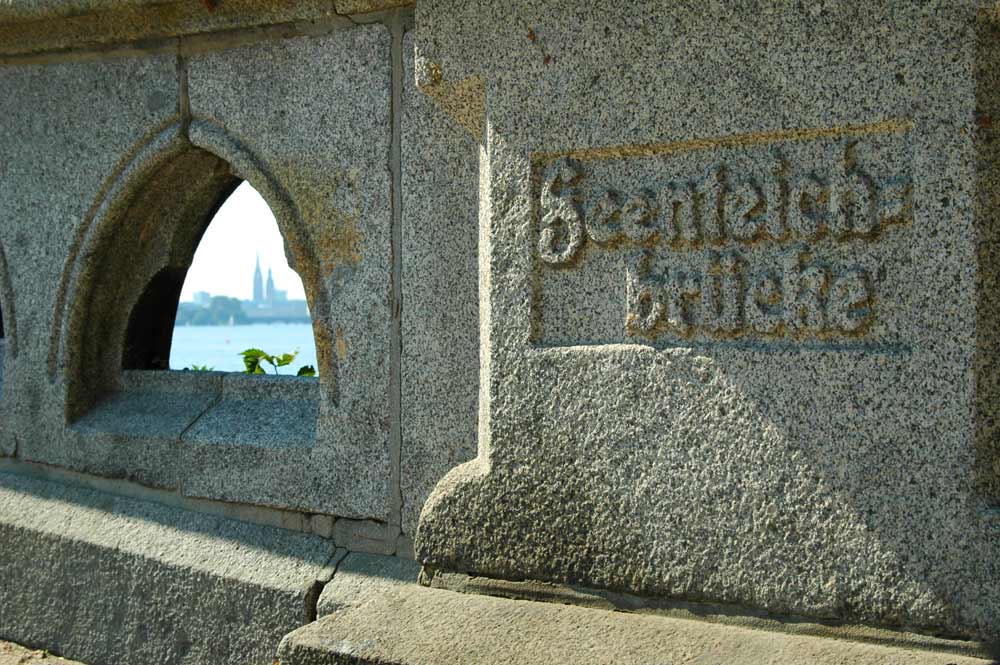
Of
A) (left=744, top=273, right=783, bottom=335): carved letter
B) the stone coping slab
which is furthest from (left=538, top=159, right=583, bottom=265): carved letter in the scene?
the stone coping slab

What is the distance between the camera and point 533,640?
6.70ft

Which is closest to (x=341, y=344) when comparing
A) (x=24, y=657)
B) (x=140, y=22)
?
(x=140, y=22)

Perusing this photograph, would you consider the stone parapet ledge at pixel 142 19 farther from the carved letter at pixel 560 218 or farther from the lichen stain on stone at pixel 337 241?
the carved letter at pixel 560 218

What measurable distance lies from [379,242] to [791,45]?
1.22 meters

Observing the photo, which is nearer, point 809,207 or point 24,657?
point 809,207

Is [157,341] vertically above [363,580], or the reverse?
[157,341]

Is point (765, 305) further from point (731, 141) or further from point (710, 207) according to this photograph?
point (731, 141)

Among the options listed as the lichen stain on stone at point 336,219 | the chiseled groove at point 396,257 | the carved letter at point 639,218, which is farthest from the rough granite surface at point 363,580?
the carved letter at point 639,218

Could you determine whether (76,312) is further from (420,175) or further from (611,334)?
(611,334)

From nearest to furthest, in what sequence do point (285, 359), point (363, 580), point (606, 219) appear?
point (606, 219) < point (363, 580) < point (285, 359)

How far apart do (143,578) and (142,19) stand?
5.61ft

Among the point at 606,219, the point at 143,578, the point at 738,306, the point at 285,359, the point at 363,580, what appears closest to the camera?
the point at 738,306

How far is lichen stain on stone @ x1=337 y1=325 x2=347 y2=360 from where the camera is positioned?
285cm

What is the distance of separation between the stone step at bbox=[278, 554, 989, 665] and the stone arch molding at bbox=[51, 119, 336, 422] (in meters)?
1.47
